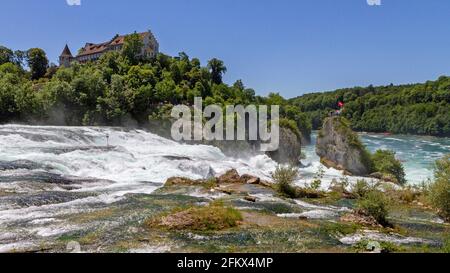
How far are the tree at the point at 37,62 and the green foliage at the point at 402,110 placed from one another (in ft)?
300

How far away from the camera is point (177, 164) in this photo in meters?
34.4

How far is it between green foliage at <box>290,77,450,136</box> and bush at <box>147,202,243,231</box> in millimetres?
142190

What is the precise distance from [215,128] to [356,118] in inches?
5076

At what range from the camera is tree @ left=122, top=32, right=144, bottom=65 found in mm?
88812

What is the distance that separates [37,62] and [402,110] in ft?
434

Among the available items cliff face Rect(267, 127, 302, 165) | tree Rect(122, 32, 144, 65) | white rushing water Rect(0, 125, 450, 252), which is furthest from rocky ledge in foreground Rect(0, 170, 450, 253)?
tree Rect(122, 32, 144, 65)

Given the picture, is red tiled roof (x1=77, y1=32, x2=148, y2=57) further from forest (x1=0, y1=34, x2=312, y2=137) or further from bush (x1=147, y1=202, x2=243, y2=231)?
bush (x1=147, y1=202, x2=243, y2=231)

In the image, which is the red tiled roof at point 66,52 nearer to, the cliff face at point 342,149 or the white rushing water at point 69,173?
the white rushing water at point 69,173

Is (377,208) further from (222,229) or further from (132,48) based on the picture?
(132,48)

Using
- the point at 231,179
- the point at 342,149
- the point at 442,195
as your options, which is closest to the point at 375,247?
the point at 442,195

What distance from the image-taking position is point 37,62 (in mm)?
93312

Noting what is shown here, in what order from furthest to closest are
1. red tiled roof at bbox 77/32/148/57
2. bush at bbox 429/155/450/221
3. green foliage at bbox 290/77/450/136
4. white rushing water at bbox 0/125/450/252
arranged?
green foliage at bbox 290/77/450/136
red tiled roof at bbox 77/32/148/57
bush at bbox 429/155/450/221
white rushing water at bbox 0/125/450/252

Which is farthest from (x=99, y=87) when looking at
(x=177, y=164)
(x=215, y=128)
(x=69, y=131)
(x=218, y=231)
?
(x=218, y=231)
